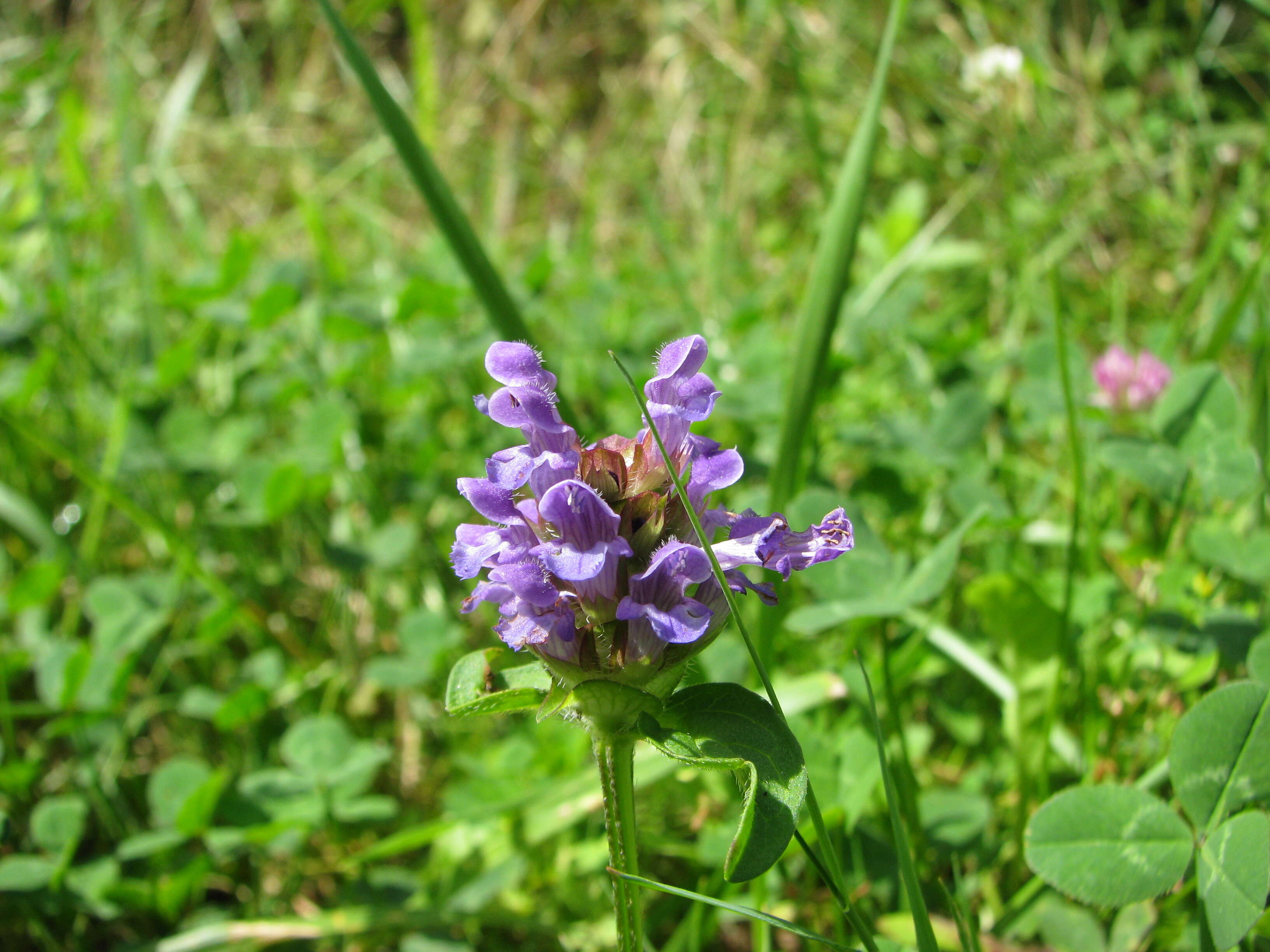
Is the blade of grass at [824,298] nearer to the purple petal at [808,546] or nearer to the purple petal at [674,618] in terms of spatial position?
the purple petal at [808,546]

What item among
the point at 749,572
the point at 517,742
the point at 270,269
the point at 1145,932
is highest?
the point at 270,269

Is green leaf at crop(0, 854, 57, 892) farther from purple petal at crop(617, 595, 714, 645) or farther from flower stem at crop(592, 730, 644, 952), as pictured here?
purple petal at crop(617, 595, 714, 645)

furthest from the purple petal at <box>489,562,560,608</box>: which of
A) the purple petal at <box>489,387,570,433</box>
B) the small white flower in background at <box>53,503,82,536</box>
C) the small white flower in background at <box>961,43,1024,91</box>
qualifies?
the small white flower in background at <box>961,43,1024,91</box>

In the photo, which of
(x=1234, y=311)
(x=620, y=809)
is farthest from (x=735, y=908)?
(x=1234, y=311)

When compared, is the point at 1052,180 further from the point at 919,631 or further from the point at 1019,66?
the point at 919,631

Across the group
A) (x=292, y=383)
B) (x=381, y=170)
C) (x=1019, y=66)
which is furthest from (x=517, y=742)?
(x=381, y=170)

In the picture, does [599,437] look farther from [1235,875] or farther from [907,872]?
[1235,875]

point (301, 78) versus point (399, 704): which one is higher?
point (301, 78)
